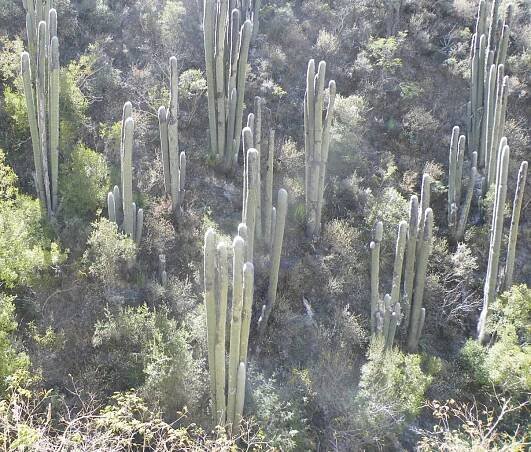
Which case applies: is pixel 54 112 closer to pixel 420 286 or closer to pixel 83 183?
pixel 83 183

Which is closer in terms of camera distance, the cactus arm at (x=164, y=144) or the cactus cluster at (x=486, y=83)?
the cactus arm at (x=164, y=144)

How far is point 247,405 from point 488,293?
6.19 meters

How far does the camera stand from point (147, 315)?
436 inches

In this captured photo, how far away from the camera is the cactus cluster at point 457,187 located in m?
14.2

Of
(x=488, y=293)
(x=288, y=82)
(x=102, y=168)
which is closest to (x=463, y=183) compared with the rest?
(x=488, y=293)

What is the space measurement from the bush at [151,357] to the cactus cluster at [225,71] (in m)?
5.25

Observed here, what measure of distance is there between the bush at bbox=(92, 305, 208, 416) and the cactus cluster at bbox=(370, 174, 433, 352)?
4.15m

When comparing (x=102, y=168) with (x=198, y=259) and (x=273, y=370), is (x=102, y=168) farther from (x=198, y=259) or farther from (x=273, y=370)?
(x=273, y=370)

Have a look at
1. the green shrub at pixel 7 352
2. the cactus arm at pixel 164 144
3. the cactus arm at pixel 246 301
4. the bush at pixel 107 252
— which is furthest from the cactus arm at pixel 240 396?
the cactus arm at pixel 164 144

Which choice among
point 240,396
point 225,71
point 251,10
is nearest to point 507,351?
point 240,396

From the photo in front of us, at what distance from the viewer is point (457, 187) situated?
14547mm

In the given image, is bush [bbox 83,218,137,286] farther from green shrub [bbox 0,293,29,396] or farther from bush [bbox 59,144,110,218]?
green shrub [bbox 0,293,29,396]

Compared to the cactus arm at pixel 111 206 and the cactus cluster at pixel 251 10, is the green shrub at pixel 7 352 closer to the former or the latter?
the cactus arm at pixel 111 206

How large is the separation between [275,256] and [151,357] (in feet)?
10.5
